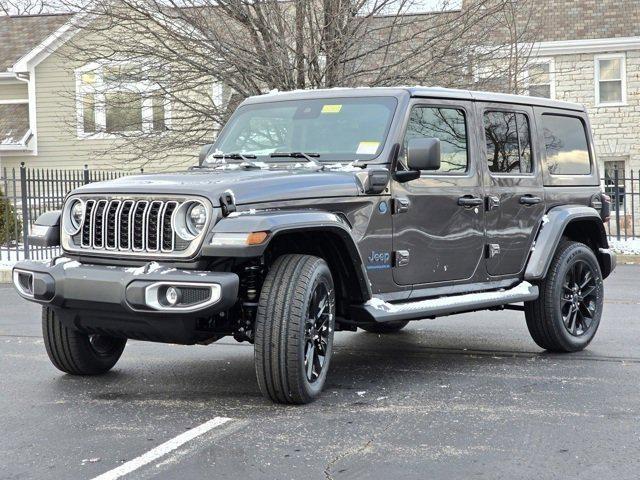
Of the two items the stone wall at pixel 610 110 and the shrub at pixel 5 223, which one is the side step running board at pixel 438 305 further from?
the stone wall at pixel 610 110

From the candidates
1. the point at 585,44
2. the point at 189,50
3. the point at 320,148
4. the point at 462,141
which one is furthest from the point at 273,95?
the point at 585,44

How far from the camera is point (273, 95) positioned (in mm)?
7746

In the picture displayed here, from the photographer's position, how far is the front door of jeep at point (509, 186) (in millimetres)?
7625

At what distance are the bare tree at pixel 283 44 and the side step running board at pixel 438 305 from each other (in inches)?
385

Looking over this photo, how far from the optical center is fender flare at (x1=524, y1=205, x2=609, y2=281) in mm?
7801

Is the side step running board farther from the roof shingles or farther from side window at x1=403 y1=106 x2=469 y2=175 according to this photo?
the roof shingles

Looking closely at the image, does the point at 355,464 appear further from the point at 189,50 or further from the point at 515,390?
the point at 189,50

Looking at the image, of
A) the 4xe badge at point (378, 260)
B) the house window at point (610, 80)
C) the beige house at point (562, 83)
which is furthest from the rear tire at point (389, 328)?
the house window at point (610, 80)

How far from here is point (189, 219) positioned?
5816 millimetres

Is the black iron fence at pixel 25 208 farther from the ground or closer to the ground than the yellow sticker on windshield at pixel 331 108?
→ closer to the ground

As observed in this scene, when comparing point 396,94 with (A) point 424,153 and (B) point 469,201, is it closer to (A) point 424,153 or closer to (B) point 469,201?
(A) point 424,153

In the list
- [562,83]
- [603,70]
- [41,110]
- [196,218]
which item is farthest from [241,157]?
[603,70]

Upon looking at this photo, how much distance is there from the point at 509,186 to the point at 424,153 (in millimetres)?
1456

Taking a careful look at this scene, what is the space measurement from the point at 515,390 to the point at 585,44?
76.3 ft
